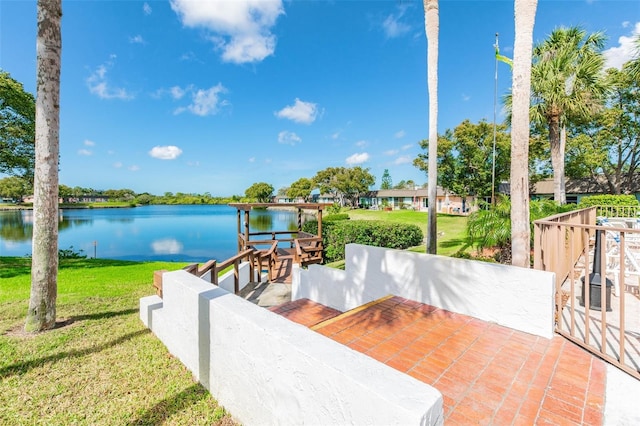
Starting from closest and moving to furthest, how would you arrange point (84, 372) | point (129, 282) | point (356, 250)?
point (84, 372)
point (356, 250)
point (129, 282)

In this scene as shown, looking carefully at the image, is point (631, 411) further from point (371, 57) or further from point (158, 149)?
point (158, 149)

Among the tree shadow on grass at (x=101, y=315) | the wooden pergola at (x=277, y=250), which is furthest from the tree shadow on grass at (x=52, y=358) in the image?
the wooden pergola at (x=277, y=250)

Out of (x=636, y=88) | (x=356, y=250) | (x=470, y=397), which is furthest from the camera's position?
(x=636, y=88)

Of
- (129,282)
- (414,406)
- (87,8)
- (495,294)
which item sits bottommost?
(129,282)

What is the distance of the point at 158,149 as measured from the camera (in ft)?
174

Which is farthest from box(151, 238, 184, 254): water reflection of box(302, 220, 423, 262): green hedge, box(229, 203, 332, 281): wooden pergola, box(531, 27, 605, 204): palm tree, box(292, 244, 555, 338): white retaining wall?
box(531, 27, 605, 204): palm tree

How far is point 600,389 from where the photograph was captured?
214 cm

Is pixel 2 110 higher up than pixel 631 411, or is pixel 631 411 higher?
pixel 2 110

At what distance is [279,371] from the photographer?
1.71 m

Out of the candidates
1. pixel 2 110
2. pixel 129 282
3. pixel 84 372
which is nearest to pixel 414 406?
pixel 84 372

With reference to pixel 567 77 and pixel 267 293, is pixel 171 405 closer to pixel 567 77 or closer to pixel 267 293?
pixel 267 293

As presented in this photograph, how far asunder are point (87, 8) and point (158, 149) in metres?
52.8

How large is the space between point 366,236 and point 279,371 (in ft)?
28.9

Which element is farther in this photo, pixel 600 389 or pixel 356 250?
pixel 356 250
